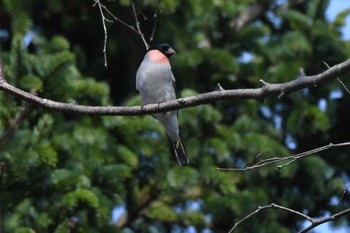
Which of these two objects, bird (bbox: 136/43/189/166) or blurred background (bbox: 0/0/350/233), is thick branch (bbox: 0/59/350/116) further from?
bird (bbox: 136/43/189/166)

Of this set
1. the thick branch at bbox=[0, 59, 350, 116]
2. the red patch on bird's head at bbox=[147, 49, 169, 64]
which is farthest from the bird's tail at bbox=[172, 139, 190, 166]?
the thick branch at bbox=[0, 59, 350, 116]

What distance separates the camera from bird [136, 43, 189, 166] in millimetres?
5297

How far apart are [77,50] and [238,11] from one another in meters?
1.47

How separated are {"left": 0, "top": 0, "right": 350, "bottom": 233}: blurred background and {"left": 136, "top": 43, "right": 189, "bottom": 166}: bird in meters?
0.21

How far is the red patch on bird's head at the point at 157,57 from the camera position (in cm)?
556

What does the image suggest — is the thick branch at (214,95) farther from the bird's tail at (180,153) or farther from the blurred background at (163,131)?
the bird's tail at (180,153)

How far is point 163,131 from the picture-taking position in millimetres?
5625

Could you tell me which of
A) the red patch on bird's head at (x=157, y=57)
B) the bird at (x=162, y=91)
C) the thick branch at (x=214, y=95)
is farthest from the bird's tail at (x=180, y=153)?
the thick branch at (x=214, y=95)

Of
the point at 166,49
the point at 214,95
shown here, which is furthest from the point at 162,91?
the point at 214,95

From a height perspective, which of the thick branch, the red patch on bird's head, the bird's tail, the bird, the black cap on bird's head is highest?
the black cap on bird's head

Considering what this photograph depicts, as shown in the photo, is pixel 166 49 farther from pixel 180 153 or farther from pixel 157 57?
pixel 180 153

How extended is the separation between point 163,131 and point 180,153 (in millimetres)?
332

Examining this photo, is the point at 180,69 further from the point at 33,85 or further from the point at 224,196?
the point at 33,85

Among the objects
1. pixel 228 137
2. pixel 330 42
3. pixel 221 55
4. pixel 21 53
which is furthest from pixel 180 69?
pixel 21 53
